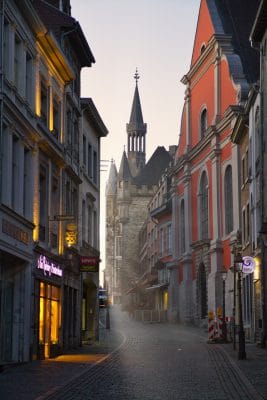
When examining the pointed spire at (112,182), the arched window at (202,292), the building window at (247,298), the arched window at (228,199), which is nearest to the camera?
the building window at (247,298)

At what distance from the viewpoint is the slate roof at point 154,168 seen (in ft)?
403

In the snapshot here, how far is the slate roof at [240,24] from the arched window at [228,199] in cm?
630

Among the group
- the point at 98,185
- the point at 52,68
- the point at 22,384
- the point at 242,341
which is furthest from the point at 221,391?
the point at 98,185

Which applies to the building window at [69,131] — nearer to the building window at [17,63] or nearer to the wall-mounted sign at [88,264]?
the wall-mounted sign at [88,264]

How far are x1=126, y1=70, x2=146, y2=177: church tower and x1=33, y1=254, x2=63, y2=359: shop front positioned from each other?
426ft

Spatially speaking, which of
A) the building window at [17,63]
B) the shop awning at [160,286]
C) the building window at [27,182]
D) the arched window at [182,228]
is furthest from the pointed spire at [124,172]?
the building window at [17,63]

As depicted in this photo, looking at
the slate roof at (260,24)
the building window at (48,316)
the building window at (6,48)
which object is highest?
the slate roof at (260,24)

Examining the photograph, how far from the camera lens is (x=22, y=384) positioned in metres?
16.8

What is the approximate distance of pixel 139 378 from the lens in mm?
18156

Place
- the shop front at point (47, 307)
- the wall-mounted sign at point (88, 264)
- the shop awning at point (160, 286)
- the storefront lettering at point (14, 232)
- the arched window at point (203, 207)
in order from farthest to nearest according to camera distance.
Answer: the shop awning at point (160, 286) → the arched window at point (203, 207) → the wall-mounted sign at point (88, 264) → the shop front at point (47, 307) → the storefront lettering at point (14, 232)

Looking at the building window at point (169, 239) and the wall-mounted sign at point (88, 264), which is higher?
the building window at point (169, 239)

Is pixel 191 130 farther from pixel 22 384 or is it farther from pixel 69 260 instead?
pixel 22 384

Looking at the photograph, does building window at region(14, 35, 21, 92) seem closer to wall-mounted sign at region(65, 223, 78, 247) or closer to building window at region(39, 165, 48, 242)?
building window at region(39, 165, 48, 242)

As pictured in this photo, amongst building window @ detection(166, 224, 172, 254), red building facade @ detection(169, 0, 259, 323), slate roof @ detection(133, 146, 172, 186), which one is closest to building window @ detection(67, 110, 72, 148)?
red building facade @ detection(169, 0, 259, 323)
